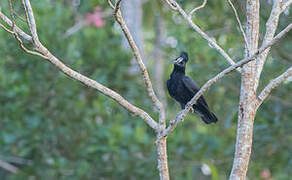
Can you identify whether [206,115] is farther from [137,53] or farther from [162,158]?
[137,53]

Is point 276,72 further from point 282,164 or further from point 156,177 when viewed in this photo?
point 156,177

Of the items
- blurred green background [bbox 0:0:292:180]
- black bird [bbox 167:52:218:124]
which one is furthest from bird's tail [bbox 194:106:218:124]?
blurred green background [bbox 0:0:292:180]

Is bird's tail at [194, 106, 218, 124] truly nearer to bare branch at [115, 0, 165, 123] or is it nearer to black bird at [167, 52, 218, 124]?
black bird at [167, 52, 218, 124]

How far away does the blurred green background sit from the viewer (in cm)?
898

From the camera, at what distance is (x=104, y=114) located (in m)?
9.70

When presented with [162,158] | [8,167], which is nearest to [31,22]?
[162,158]

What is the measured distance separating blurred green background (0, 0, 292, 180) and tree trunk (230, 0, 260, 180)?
12.0 ft

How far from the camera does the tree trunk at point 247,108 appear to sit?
475 cm

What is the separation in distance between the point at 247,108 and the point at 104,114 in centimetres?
507

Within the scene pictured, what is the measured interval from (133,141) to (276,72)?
2097 mm

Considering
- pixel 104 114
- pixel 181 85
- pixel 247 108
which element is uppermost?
pixel 104 114

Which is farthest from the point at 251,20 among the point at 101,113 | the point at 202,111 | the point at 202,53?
the point at 101,113

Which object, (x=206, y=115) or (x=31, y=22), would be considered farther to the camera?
(x=206, y=115)

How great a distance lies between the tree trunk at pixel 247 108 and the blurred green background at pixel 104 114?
12.0ft
